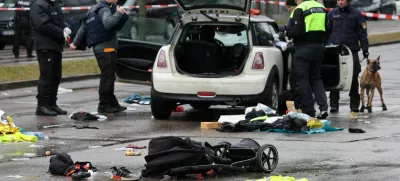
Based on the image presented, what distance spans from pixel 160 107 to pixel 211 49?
1.06m

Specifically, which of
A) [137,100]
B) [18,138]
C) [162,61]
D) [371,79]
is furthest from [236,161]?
[137,100]

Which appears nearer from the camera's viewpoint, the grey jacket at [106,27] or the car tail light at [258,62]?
the car tail light at [258,62]

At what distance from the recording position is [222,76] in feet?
44.3

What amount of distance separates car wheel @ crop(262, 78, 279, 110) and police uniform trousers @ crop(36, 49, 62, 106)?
3.19 metres

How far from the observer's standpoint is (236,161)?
9250 millimetres

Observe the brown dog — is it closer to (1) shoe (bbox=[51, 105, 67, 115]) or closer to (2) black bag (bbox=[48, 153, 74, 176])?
(1) shoe (bbox=[51, 105, 67, 115])

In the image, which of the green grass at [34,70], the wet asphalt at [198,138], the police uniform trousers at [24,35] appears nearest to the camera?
the wet asphalt at [198,138]

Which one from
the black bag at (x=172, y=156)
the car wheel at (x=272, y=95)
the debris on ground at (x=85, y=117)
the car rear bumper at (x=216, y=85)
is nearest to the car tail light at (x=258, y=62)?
the car rear bumper at (x=216, y=85)

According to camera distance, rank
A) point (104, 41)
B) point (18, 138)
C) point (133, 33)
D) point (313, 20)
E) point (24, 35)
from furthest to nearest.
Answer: point (24, 35) → point (133, 33) → point (104, 41) → point (313, 20) → point (18, 138)

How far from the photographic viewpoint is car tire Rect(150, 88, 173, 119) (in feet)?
45.0

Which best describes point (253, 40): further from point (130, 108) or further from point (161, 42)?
point (161, 42)

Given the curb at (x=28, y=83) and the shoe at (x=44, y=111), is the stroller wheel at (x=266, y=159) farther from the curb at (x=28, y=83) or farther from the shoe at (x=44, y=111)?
the curb at (x=28, y=83)

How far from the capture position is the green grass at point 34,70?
20.0 m

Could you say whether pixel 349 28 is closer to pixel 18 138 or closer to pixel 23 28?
pixel 18 138
